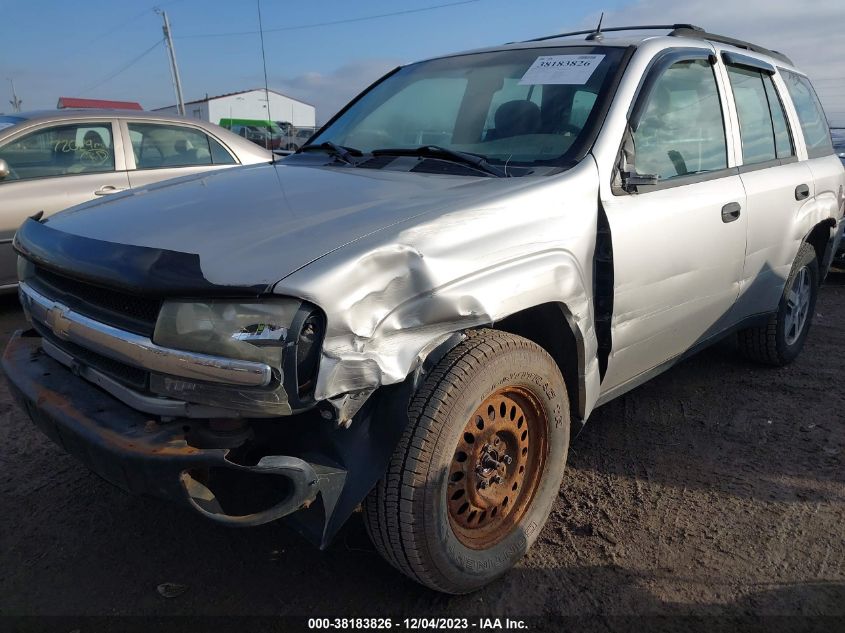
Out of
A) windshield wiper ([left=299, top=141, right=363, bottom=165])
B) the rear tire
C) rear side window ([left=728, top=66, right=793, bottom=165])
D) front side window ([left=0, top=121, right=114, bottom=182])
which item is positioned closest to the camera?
windshield wiper ([left=299, top=141, right=363, bottom=165])

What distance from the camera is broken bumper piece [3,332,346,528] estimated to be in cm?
170

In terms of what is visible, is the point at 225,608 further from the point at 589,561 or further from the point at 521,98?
the point at 521,98

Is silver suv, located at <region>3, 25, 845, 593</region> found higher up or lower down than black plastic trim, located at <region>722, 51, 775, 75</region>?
lower down

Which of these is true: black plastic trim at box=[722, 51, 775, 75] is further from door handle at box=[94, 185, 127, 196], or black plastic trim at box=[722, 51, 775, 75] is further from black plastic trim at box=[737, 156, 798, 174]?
door handle at box=[94, 185, 127, 196]

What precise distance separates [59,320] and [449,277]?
1233mm

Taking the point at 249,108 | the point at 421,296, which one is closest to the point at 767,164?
the point at 421,296

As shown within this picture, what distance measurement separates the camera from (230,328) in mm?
1677

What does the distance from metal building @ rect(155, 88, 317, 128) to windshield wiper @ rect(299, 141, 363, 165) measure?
3967 centimetres

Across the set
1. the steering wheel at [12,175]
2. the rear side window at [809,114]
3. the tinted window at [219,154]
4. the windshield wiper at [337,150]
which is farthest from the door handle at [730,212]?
the steering wheel at [12,175]

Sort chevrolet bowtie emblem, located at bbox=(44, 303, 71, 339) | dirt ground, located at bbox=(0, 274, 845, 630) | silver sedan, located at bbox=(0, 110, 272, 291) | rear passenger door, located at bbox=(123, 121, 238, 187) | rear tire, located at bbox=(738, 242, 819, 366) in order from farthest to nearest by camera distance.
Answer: rear passenger door, located at bbox=(123, 121, 238, 187) → silver sedan, located at bbox=(0, 110, 272, 291) → rear tire, located at bbox=(738, 242, 819, 366) → dirt ground, located at bbox=(0, 274, 845, 630) → chevrolet bowtie emblem, located at bbox=(44, 303, 71, 339)

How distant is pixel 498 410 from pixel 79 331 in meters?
1.31

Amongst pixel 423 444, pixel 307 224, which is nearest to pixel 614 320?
pixel 423 444

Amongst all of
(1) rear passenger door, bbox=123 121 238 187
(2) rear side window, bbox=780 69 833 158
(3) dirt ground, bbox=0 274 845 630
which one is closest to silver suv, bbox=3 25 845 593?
(3) dirt ground, bbox=0 274 845 630

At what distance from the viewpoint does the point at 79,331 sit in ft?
6.49
